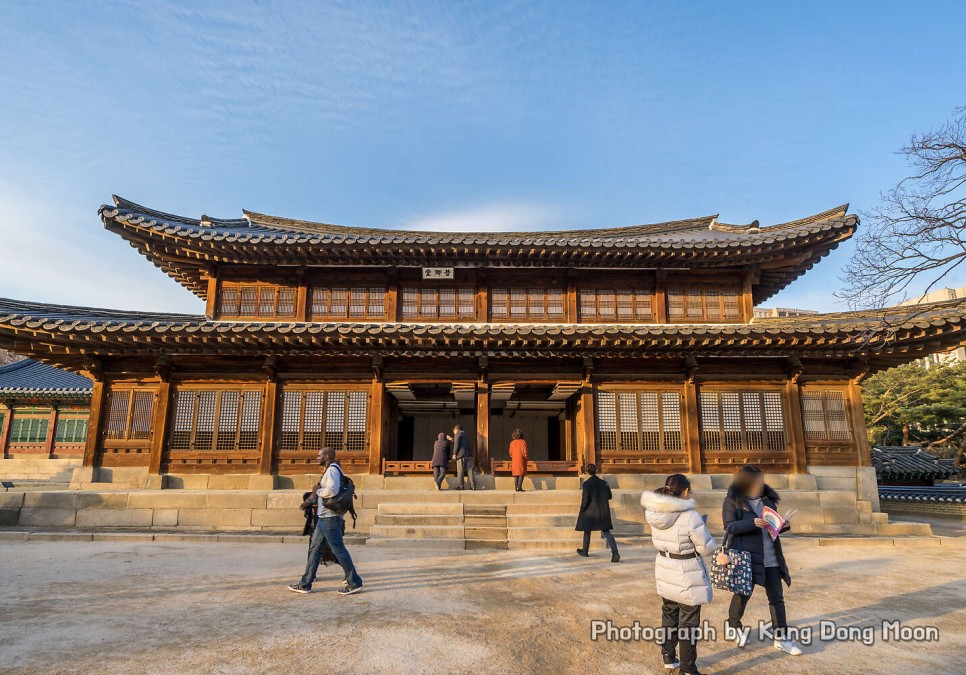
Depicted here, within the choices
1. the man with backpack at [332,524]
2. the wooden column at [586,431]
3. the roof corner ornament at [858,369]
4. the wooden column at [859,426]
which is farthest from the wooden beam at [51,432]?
the roof corner ornament at [858,369]

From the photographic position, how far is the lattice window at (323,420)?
48.0 ft

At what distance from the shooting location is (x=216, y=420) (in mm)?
14703

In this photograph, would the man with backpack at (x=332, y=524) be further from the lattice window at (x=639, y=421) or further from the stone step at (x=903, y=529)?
the stone step at (x=903, y=529)

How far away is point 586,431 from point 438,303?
18.9 ft

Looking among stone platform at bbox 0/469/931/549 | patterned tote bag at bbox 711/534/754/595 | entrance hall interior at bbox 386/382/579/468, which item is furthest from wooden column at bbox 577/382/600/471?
patterned tote bag at bbox 711/534/754/595

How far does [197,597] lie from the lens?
6.89 m

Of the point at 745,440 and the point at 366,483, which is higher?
the point at 745,440

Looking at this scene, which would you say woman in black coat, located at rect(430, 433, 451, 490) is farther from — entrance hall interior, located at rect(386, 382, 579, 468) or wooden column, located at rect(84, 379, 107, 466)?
wooden column, located at rect(84, 379, 107, 466)

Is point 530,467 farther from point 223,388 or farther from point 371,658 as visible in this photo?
point 371,658

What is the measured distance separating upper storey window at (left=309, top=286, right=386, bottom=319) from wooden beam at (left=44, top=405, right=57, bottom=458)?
20.9 m

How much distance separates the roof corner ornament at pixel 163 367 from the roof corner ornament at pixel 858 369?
18672 mm

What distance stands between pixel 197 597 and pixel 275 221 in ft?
51.9

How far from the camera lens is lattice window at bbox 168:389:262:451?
47.8 ft

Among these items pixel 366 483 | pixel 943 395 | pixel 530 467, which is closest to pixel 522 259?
pixel 530 467
